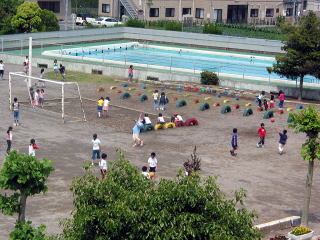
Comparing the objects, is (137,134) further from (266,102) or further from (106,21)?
(106,21)

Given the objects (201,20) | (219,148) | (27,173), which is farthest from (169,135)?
(201,20)

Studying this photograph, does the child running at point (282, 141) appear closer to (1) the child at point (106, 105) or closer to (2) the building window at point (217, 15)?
(1) the child at point (106, 105)

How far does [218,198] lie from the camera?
14133 mm

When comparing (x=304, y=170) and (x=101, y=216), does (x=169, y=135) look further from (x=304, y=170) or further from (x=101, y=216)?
(x=101, y=216)

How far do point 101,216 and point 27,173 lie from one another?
1.99 m

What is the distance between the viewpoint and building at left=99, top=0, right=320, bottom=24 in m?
80.6

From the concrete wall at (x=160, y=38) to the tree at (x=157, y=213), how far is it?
4398 centimetres

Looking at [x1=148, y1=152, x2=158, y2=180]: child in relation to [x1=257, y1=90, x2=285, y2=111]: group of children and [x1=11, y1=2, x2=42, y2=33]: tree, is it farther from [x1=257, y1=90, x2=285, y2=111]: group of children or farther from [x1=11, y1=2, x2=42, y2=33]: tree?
[x1=11, y1=2, x2=42, y2=33]: tree

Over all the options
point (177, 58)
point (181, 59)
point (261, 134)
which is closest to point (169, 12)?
point (177, 58)

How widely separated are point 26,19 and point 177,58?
12.6 meters

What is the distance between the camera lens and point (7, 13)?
6184 centimetres

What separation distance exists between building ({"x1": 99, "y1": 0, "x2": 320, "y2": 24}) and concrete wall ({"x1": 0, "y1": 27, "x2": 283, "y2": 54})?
13.3 m

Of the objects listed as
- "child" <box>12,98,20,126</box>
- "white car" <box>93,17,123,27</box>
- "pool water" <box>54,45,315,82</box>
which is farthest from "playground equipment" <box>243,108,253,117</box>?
"white car" <box>93,17,123,27</box>

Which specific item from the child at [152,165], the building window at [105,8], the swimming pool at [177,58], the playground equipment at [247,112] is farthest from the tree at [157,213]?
the building window at [105,8]
